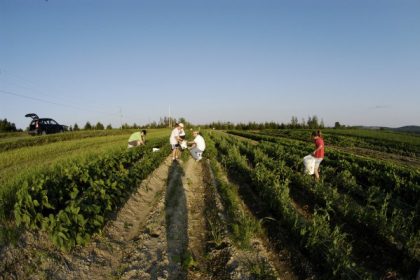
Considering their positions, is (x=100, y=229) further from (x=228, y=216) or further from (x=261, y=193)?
(x=261, y=193)

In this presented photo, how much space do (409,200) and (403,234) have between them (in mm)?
A: 3815

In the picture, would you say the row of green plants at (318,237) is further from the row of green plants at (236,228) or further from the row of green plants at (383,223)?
the row of green plants at (236,228)

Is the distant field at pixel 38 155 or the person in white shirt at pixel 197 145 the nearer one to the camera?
the distant field at pixel 38 155

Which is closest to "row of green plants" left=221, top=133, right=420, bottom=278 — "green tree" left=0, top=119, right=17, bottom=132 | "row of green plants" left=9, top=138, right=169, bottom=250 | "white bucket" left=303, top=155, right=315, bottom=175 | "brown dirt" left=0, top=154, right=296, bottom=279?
"white bucket" left=303, top=155, right=315, bottom=175

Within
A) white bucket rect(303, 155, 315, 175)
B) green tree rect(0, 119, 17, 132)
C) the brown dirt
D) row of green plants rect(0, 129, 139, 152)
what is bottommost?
the brown dirt

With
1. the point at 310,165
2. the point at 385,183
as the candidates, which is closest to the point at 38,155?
the point at 310,165

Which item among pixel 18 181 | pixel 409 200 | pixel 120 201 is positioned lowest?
pixel 409 200

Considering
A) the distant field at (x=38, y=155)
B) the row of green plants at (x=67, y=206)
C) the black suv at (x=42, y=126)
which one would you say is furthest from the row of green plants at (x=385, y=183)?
the black suv at (x=42, y=126)

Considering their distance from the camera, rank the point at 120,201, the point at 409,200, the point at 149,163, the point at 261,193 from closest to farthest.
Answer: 1. the point at 120,201
2. the point at 261,193
3. the point at 409,200
4. the point at 149,163

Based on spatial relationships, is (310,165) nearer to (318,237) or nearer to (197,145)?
Result: (318,237)

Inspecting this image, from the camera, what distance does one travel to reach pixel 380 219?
5859 mm

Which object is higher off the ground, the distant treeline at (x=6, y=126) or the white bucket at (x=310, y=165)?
the distant treeline at (x=6, y=126)

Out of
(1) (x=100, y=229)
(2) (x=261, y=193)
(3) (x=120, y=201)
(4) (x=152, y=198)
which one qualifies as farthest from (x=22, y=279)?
(2) (x=261, y=193)

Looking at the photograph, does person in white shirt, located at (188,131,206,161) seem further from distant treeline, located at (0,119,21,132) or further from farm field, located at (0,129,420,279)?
distant treeline, located at (0,119,21,132)
